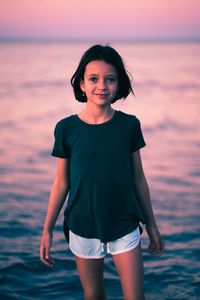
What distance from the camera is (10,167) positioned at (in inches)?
299

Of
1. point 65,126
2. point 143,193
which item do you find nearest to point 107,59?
point 65,126

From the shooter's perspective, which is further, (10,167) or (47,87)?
(47,87)

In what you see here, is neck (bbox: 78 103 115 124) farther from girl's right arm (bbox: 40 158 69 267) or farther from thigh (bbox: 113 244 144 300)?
thigh (bbox: 113 244 144 300)

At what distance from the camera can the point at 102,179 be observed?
2.41 m

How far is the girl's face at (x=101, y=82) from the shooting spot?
246 centimetres

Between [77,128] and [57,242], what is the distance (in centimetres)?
261

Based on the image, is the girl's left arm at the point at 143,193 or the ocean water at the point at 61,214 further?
the ocean water at the point at 61,214

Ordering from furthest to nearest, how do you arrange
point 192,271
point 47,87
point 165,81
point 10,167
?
point 165,81
point 47,87
point 10,167
point 192,271

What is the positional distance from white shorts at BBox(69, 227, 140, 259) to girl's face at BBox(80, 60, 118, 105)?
85cm

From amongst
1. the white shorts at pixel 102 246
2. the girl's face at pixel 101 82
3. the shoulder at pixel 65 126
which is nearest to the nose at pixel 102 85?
the girl's face at pixel 101 82

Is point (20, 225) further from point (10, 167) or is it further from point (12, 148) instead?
point (12, 148)

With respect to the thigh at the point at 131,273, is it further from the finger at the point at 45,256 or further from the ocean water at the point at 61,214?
the ocean water at the point at 61,214

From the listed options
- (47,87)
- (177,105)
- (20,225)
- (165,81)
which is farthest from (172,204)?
(165,81)

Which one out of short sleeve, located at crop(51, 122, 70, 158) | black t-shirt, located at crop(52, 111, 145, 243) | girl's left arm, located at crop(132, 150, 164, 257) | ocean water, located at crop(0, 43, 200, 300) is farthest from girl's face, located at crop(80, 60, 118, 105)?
ocean water, located at crop(0, 43, 200, 300)
